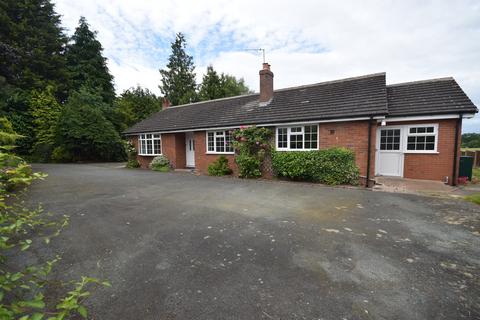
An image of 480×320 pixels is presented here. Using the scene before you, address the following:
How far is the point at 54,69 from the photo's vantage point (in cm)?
2750

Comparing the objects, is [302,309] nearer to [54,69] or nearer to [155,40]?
[155,40]

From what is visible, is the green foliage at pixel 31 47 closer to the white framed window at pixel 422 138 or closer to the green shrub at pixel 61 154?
the green shrub at pixel 61 154

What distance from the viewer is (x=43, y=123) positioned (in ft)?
74.6

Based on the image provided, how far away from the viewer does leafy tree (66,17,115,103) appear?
1202 inches

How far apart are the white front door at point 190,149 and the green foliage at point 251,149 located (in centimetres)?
548

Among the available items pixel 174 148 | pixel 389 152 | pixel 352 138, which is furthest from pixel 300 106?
pixel 174 148

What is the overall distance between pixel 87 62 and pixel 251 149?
3224 cm

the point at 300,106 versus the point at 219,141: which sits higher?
the point at 300,106

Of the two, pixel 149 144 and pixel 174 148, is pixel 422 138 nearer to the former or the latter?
pixel 174 148

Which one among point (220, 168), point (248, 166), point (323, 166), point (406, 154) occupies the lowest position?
point (220, 168)

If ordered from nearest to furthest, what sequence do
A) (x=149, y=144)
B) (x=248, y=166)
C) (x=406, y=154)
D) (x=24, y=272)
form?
(x=24, y=272) → (x=406, y=154) → (x=248, y=166) → (x=149, y=144)

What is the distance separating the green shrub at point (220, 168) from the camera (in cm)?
1262

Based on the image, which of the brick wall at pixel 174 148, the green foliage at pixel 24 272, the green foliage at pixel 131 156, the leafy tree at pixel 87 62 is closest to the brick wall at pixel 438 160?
the green foliage at pixel 24 272

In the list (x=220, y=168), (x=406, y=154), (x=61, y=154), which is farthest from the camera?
(x=61, y=154)
